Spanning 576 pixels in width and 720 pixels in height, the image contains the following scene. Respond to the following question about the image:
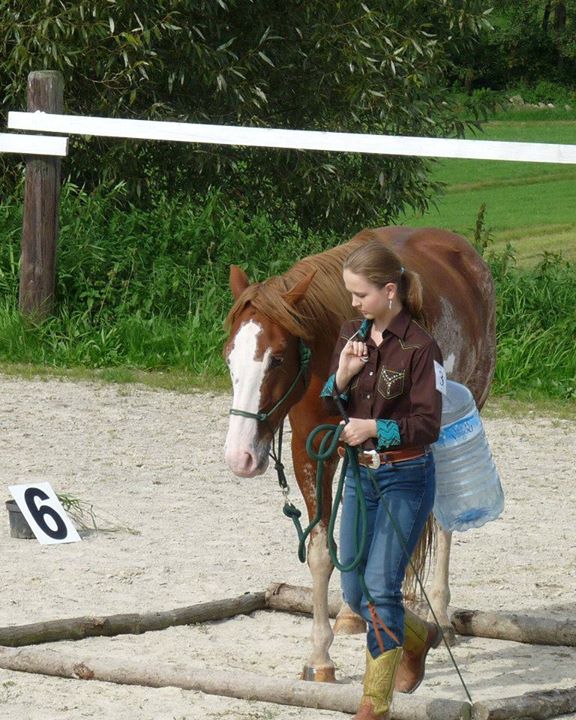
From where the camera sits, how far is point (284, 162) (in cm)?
1237

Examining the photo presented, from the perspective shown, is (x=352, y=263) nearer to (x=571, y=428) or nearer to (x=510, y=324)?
(x=571, y=428)

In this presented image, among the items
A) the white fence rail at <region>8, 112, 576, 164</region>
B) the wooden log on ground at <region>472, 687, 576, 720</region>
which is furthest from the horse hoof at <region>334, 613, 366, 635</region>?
the white fence rail at <region>8, 112, 576, 164</region>

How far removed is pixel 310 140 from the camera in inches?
352

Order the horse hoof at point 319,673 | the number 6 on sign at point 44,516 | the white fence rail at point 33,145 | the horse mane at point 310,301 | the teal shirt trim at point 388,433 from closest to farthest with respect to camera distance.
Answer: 1. the teal shirt trim at point 388,433
2. the horse mane at point 310,301
3. the horse hoof at point 319,673
4. the number 6 on sign at point 44,516
5. the white fence rail at point 33,145

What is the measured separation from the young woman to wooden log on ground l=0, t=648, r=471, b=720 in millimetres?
144

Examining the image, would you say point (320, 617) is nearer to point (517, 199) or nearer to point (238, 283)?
point (238, 283)

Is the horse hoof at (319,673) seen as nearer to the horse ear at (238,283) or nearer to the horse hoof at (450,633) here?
the horse hoof at (450,633)

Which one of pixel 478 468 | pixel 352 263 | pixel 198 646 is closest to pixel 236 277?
pixel 352 263

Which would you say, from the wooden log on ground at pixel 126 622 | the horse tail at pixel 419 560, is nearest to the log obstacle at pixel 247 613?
the wooden log on ground at pixel 126 622

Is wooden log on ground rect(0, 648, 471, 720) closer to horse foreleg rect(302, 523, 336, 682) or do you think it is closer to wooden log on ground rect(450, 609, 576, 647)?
horse foreleg rect(302, 523, 336, 682)

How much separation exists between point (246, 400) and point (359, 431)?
43cm

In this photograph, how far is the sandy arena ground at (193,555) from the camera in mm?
4488

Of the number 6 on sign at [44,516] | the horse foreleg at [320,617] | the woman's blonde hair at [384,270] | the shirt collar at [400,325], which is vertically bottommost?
the number 6 on sign at [44,516]

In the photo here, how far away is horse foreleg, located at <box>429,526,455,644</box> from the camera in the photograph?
5.06 metres
